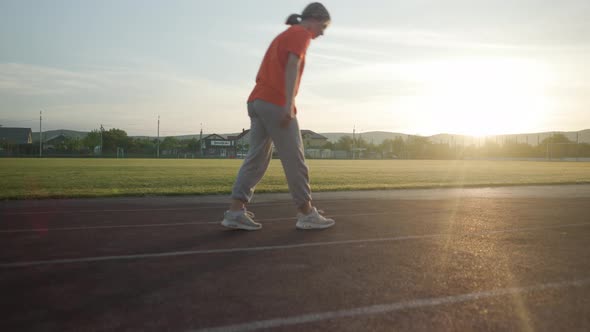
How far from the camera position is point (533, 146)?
240ft

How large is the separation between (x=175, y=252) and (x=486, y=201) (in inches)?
243

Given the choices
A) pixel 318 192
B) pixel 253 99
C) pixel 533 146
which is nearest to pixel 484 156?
pixel 533 146

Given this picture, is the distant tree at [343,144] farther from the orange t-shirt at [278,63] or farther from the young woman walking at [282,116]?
the orange t-shirt at [278,63]

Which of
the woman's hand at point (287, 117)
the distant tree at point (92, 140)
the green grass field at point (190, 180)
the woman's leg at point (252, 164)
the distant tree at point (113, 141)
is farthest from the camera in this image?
the distant tree at point (92, 140)

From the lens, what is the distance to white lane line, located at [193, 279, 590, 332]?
1.93 m

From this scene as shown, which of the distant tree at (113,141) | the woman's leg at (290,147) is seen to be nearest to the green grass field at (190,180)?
the woman's leg at (290,147)

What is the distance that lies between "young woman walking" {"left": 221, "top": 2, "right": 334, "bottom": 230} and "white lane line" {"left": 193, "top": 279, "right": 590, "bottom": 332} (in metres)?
2.26

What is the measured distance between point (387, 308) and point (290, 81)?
2526 mm

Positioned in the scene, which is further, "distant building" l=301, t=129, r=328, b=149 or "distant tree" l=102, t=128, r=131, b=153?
"distant building" l=301, t=129, r=328, b=149

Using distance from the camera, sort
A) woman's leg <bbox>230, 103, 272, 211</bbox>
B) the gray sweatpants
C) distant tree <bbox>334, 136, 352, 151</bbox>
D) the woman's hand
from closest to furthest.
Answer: the woman's hand
the gray sweatpants
woman's leg <bbox>230, 103, 272, 211</bbox>
distant tree <bbox>334, 136, 352, 151</bbox>

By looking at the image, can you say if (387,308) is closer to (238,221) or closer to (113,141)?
(238,221)

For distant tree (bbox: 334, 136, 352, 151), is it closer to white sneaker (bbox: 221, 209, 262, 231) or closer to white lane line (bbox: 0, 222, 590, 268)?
white sneaker (bbox: 221, 209, 262, 231)

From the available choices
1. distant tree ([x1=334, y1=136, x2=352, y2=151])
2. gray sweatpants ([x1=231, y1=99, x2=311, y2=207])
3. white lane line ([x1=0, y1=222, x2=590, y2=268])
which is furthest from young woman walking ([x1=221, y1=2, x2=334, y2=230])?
distant tree ([x1=334, y1=136, x2=352, y2=151])

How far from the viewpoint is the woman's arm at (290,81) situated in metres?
4.06
